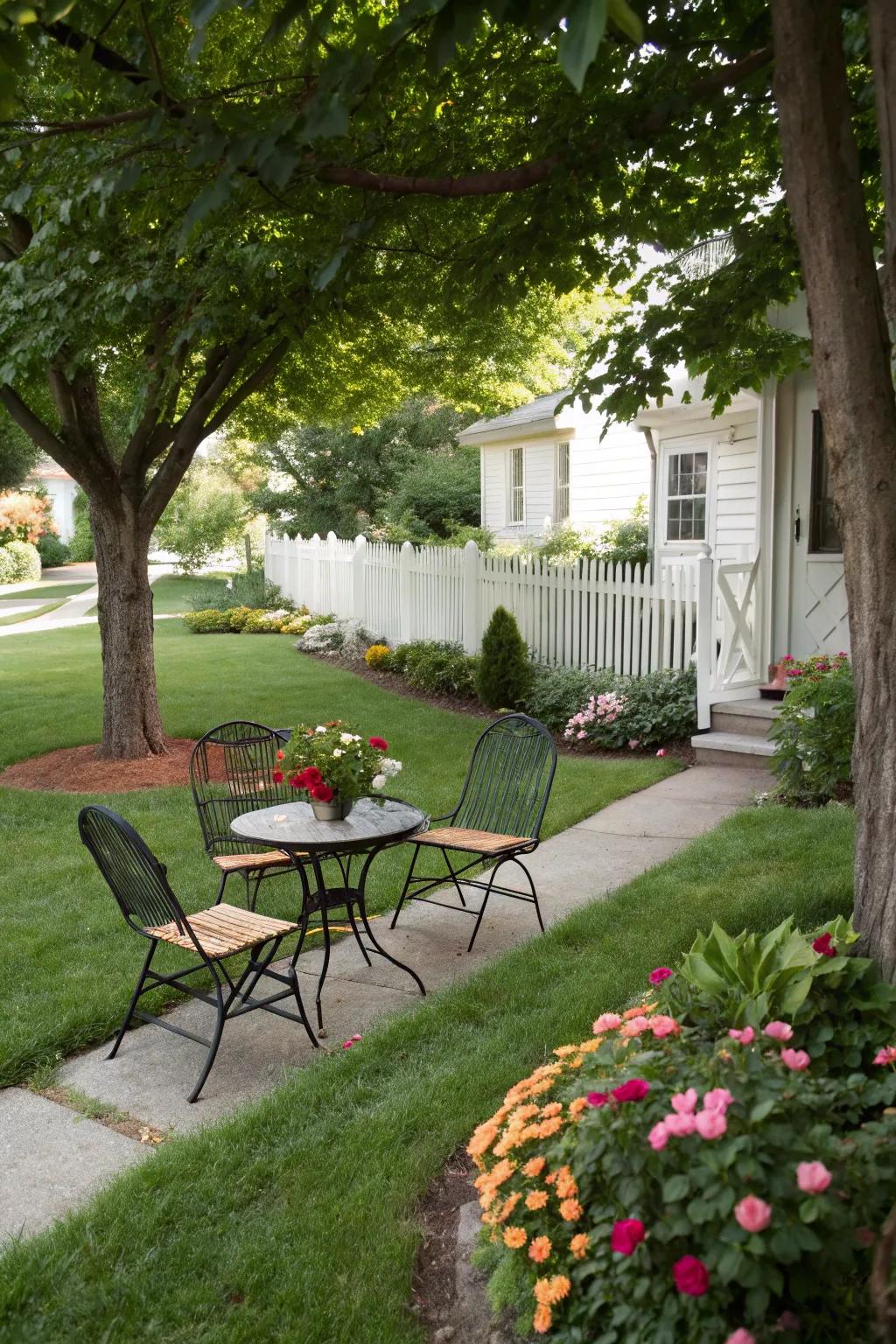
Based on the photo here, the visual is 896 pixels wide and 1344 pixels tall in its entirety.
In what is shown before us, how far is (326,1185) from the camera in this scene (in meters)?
3.11

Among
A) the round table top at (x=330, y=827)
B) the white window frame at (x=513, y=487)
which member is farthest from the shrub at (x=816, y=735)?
the white window frame at (x=513, y=487)

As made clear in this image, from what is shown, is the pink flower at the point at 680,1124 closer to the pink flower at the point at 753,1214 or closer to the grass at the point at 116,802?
the pink flower at the point at 753,1214

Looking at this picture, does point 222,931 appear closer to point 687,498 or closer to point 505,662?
point 505,662

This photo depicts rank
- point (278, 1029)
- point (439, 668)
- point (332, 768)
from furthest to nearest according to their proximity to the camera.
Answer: point (439, 668), point (332, 768), point (278, 1029)

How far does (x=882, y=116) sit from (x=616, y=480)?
15145 mm

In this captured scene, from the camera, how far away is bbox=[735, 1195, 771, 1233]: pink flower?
6.09 feet

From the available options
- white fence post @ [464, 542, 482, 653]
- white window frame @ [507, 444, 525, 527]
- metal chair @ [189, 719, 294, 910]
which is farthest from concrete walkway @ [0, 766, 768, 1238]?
white window frame @ [507, 444, 525, 527]

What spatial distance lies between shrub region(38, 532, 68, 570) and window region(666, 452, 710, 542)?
31849 mm

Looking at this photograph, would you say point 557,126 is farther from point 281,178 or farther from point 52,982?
point 52,982

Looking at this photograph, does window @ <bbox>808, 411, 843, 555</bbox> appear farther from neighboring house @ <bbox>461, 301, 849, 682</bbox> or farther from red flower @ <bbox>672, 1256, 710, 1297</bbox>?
red flower @ <bbox>672, 1256, 710, 1297</bbox>

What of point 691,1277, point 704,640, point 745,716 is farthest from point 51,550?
point 691,1277

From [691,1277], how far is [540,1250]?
1.47ft

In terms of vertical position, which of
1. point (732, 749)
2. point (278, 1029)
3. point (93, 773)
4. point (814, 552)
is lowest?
point (278, 1029)

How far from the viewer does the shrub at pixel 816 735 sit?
6875mm
